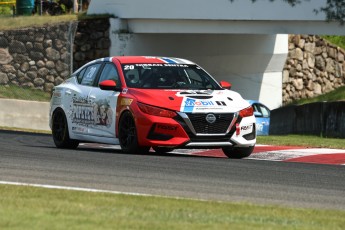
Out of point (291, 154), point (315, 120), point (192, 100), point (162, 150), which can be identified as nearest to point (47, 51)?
point (315, 120)

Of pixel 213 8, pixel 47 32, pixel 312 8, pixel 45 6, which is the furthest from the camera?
pixel 45 6

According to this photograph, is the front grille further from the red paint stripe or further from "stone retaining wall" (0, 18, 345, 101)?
"stone retaining wall" (0, 18, 345, 101)

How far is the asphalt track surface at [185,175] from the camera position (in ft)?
38.3

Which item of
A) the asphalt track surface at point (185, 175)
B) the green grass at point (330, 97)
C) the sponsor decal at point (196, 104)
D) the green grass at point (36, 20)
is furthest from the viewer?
the green grass at point (330, 97)

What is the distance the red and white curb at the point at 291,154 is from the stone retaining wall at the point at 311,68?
86.3ft

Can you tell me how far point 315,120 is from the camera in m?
31.5

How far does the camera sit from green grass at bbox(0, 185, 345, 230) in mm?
9086

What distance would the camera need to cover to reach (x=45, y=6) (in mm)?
43562

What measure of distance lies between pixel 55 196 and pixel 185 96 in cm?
617

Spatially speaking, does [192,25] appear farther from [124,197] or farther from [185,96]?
[124,197]

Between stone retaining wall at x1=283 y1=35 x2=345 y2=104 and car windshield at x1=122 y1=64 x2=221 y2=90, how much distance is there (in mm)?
27262

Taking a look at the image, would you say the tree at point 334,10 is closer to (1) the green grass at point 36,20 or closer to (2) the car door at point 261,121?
(2) the car door at point 261,121

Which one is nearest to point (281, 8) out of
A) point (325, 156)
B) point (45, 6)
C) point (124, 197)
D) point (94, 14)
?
point (94, 14)

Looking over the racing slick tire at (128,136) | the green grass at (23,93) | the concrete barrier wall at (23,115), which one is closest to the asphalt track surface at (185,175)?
the racing slick tire at (128,136)
